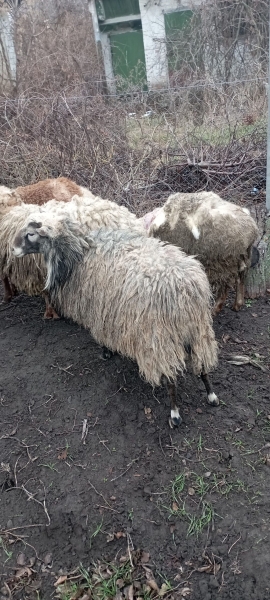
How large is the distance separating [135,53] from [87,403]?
13473 mm

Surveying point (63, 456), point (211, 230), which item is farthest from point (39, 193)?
point (63, 456)

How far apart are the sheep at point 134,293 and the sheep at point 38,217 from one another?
184mm

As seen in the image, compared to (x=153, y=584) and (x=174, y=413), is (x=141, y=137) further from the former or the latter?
(x=153, y=584)

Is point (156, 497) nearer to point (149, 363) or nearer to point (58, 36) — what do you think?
point (149, 363)

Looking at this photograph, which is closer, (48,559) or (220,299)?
(48,559)

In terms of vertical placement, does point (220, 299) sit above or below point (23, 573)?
above

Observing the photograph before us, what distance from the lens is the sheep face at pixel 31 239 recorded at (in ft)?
11.6

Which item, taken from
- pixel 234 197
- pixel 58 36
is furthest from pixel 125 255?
pixel 58 36

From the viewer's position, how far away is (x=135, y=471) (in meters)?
2.91

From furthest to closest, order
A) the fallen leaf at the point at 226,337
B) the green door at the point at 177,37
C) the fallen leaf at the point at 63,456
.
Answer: the green door at the point at 177,37 → the fallen leaf at the point at 226,337 → the fallen leaf at the point at 63,456

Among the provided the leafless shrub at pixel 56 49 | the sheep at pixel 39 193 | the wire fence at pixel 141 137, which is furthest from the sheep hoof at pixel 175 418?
the leafless shrub at pixel 56 49

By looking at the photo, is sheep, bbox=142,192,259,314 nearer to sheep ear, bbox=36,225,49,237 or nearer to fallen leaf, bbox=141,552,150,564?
sheep ear, bbox=36,225,49,237

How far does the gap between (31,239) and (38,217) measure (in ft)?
0.69

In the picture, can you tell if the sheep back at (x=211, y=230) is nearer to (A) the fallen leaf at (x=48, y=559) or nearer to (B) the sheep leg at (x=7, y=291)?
(B) the sheep leg at (x=7, y=291)
